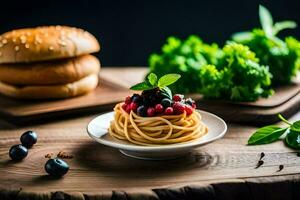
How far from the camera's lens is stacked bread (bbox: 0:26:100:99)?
315 cm

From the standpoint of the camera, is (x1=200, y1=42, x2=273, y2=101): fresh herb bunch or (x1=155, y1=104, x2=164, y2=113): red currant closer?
(x1=155, y1=104, x2=164, y2=113): red currant

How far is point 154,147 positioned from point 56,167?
386 millimetres

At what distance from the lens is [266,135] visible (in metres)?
2.54

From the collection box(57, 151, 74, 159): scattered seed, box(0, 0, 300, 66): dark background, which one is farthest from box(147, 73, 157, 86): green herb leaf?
box(0, 0, 300, 66): dark background

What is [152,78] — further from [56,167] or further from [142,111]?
[56,167]

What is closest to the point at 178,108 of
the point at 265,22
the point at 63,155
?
→ the point at 63,155

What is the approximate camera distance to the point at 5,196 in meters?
2.03

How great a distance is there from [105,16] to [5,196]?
3264 millimetres

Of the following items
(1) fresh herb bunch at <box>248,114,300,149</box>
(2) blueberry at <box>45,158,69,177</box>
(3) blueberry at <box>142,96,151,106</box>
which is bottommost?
(2) blueberry at <box>45,158,69,177</box>

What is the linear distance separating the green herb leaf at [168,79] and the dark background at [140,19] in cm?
284

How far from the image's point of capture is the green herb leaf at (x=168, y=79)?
2.32 m

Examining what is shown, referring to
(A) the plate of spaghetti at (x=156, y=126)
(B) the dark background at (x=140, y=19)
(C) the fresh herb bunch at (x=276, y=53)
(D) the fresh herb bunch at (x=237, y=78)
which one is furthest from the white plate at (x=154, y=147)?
(B) the dark background at (x=140, y=19)

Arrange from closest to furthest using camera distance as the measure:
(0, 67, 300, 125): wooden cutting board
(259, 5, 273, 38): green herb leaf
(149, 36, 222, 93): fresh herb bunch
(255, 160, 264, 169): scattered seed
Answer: (255, 160, 264, 169): scattered seed, (0, 67, 300, 125): wooden cutting board, (149, 36, 222, 93): fresh herb bunch, (259, 5, 273, 38): green herb leaf

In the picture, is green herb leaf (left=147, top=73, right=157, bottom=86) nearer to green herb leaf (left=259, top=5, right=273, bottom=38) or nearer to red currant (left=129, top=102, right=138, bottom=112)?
red currant (left=129, top=102, right=138, bottom=112)
